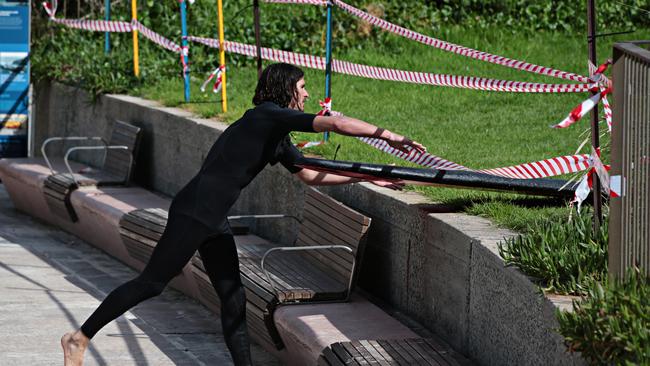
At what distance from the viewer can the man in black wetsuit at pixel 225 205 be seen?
239 inches

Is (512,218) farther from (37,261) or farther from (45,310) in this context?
(37,261)

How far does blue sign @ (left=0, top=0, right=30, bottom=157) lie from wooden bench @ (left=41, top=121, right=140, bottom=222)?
1.74 metres

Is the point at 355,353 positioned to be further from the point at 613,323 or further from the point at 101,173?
the point at 101,173

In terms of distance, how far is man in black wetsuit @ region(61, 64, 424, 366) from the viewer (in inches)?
239

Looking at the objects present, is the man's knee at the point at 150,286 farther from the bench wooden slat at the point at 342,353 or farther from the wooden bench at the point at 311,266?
the bench wooden slat at the point at 342,353

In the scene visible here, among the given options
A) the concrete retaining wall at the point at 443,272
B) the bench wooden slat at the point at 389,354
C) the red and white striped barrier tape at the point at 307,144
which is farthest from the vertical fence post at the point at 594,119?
the red and white striped barrier tape at the point at 307,144

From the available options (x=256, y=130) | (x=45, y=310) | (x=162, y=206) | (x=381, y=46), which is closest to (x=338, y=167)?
(x=256, y=130)

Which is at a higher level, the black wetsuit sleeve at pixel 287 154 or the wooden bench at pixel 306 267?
the black wetsuit sleeve at pixel 287 154

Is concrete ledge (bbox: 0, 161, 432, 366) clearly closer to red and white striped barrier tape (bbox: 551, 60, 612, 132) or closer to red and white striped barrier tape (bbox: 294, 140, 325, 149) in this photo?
red and white striped barrier tape (bbox: 294, 140, 325, 149)

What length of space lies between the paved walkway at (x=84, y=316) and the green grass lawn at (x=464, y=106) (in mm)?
1589

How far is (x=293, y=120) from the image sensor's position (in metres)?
Result: 5.94

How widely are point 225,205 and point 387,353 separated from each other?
42.1 inches

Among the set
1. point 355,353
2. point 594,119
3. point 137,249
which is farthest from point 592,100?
point 137,249

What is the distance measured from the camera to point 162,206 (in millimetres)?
10539
